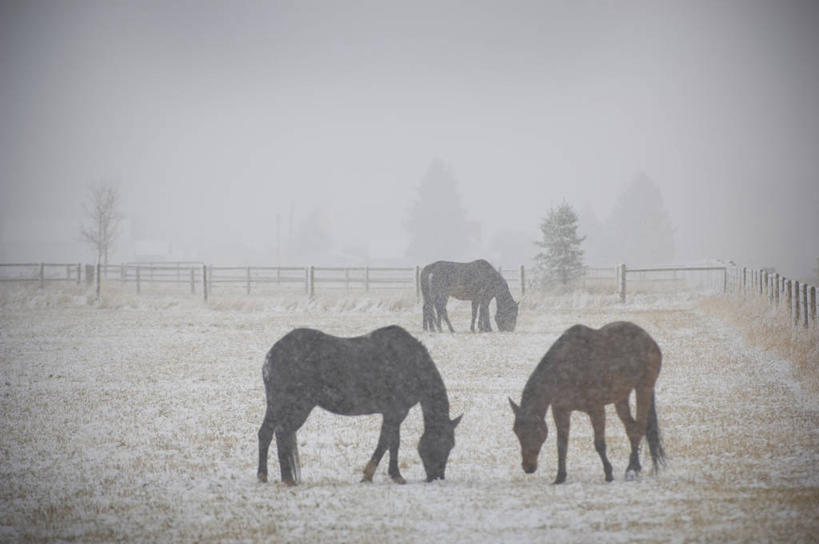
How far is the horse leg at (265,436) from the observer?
633 cm

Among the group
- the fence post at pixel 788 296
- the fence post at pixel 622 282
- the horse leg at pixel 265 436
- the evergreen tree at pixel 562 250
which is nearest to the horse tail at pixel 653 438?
the horse leg at pixel 265 436

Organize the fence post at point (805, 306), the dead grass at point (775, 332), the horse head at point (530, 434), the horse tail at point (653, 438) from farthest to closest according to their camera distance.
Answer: the fence post at point (805, 306) < the dead grass at point (775, 332) < the horse tail at point (653, 438) < the horse head at point (530, 434)

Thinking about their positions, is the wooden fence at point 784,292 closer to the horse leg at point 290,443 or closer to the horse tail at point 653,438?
the horse tail at point 653,438

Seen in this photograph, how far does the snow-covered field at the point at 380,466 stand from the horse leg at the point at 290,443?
145 mm

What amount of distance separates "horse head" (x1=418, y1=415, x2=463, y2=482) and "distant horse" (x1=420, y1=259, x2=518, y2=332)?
12.4m

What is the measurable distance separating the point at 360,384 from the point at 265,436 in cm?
118

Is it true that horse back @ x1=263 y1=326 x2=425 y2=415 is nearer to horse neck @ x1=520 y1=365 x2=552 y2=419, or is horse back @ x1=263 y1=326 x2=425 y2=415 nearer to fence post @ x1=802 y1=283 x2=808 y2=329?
horse neck @ x1=520 y1=365 x2=552 y2=419

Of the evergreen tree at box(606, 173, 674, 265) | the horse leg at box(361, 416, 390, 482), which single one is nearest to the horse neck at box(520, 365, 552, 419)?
the horse leg at box(361, 416, 390, 482)

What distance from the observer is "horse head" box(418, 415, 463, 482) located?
630 centimetres

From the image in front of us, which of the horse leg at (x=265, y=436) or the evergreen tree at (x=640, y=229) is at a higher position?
the evergreen tree at (x=640, y=229)

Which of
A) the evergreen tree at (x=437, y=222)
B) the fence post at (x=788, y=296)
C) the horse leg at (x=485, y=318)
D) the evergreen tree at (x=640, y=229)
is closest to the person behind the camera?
the fence post at (x=788, y=296)

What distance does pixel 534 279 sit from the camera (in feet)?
93.0

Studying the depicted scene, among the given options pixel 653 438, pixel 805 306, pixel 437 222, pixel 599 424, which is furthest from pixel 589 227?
pixel 599 424

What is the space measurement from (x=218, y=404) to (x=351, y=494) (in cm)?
509
